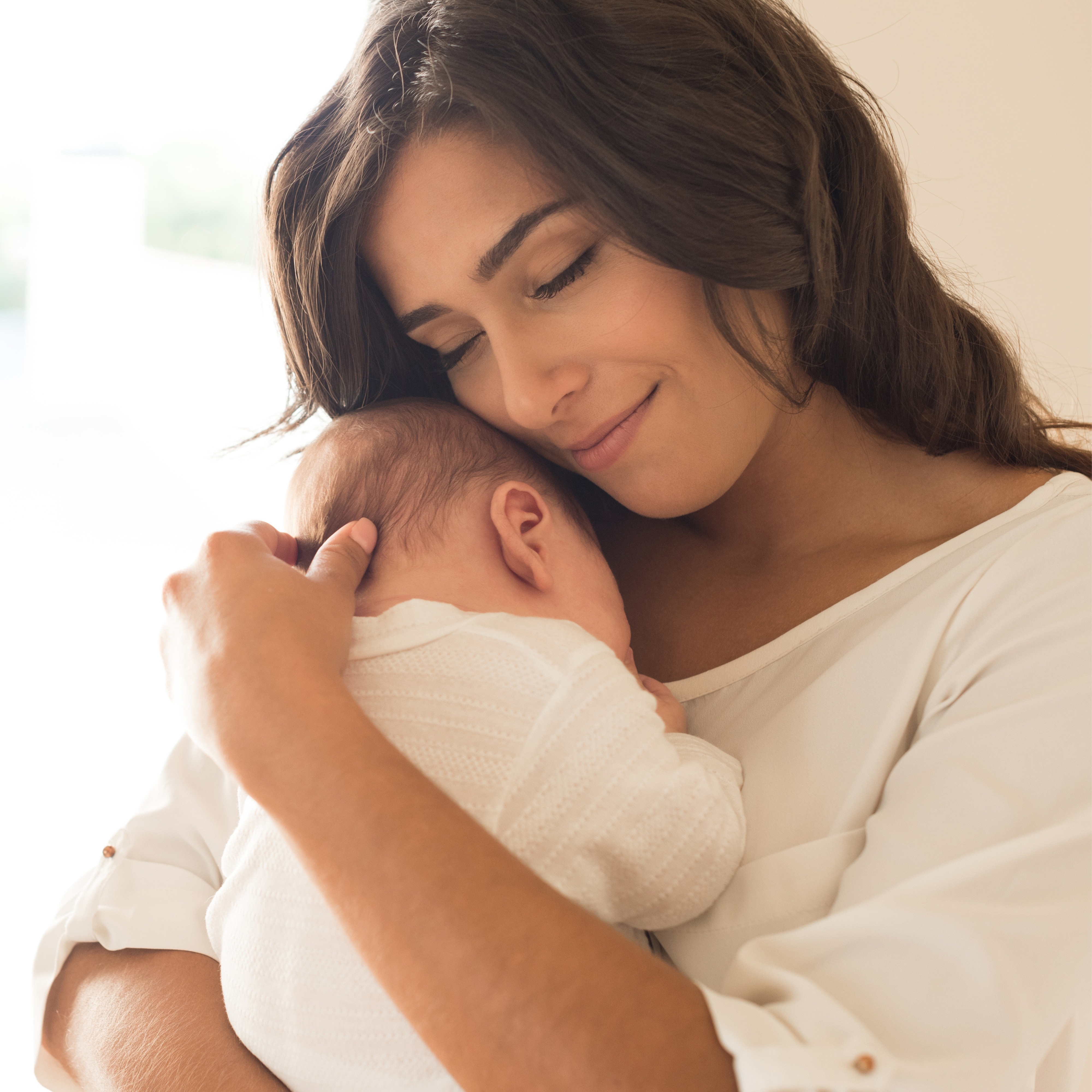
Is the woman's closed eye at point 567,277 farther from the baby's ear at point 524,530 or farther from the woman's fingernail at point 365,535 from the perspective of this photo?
the woman's fingernail at point 365,535

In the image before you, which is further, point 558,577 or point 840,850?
point 558,577

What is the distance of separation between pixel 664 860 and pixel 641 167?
768mm

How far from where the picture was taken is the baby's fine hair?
114 centimetres

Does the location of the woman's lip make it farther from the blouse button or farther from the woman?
the blouse button

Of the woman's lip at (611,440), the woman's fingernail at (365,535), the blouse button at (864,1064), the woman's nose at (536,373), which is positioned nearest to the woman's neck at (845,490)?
the woman's lip at (611,440)

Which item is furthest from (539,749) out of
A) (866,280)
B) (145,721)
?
(145,721)

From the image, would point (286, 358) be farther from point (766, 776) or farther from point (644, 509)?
point (766, 776)

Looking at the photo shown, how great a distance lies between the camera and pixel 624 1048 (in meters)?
0.68

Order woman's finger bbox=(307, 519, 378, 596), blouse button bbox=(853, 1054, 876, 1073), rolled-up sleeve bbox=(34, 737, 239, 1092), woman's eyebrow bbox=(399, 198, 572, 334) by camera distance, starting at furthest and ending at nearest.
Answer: rolled-up sleeve bbox=(34, 737, 239, 1092)
woman's eyebrow bbox=(399, 198, 572, 334)
woman's finger bbox=(307, 519, 378, 596)
blouse button bbox=(853, 1054, 876, 1073)

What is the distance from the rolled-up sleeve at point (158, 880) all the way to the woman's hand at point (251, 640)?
448mm

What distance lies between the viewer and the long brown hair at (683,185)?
1076 mm

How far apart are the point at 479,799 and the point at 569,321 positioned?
60cm

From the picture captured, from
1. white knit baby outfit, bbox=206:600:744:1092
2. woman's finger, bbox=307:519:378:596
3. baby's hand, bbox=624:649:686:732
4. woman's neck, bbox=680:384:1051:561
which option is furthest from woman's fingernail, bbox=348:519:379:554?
woman's neck, bbox=680:384:1051:561

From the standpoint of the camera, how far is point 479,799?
871 mm
